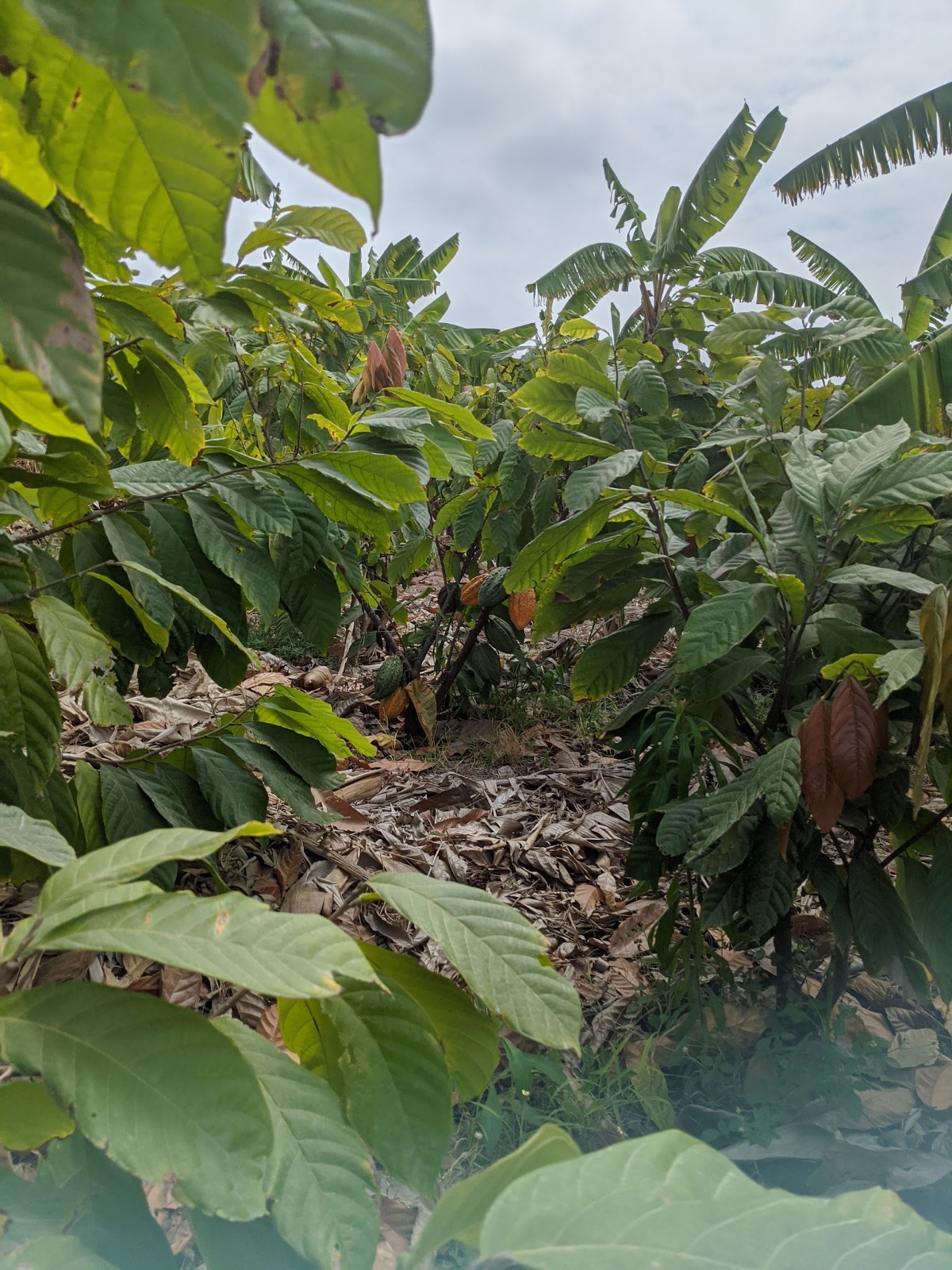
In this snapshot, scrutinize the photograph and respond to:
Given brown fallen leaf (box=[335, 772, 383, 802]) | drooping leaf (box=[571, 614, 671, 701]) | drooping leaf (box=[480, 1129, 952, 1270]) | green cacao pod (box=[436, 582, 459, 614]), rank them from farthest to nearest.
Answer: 1. green cacao pod (box=[436, 582, 459, 614])
2. brown fallen leaf (box=[335, 772, 383, 802])
3. drooping leaf (box=[571, 614, 671, 701])
4. drooping leaf (box=[480, 1129, 952, 1270])

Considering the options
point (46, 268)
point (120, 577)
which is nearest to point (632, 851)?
point (120, 577)

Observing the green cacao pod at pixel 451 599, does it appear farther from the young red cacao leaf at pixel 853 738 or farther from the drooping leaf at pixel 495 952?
the drooping leaf at pixel 495 952

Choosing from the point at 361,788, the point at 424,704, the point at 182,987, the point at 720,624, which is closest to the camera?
the point at 720,624

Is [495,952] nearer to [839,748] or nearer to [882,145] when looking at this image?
[839,748]

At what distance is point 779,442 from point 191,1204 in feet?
4.10

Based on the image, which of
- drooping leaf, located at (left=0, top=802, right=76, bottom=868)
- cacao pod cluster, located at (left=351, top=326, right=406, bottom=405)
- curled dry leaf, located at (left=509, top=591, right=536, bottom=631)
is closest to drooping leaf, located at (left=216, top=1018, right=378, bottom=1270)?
drooping leaf, located at (left=0, top=802, right=76, bottom=868)

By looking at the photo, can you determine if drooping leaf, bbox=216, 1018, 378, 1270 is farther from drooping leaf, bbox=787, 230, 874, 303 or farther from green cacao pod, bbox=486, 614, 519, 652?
drooping leaf, bbox=787, 230, 874, 303

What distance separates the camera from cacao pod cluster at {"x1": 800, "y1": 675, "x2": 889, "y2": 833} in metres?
0.85

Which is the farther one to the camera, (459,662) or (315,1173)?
(459,662)

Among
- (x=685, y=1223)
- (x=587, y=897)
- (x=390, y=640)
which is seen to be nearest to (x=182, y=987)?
(x=587, y=897)

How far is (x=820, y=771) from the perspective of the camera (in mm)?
870

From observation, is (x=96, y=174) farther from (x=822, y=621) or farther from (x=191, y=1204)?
(x=822, y=621)

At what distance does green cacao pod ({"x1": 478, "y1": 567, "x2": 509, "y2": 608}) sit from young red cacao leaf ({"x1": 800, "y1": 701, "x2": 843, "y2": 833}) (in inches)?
50.3

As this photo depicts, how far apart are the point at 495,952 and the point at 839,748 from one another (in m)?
0.62
